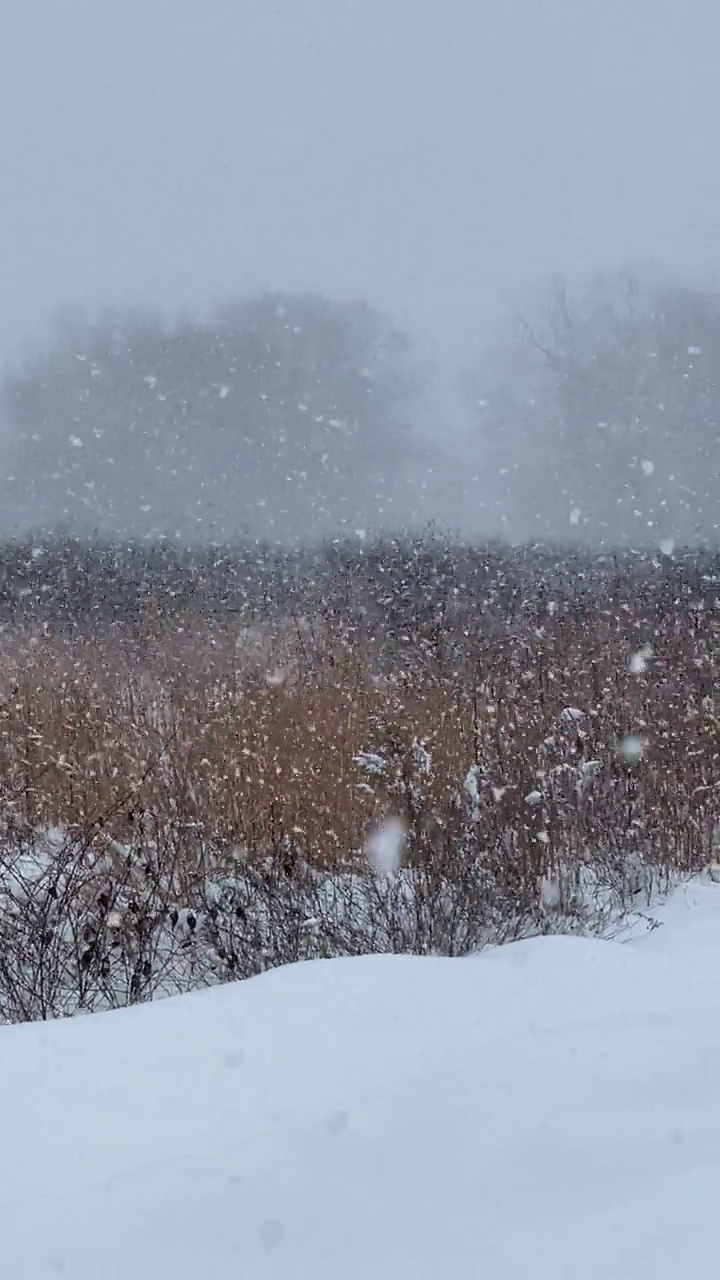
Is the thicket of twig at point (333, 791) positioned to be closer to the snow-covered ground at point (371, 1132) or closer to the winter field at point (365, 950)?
the winter field at point (365, 950)

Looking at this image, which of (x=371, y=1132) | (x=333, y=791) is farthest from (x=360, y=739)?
(x=371, y=1132)

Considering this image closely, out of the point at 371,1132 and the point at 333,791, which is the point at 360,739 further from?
the point at 371,1132

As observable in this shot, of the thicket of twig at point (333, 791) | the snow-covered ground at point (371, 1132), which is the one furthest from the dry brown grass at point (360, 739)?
the snow-covered ground at point (371, 1132)

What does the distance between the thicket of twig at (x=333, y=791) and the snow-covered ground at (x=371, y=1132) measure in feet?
3.60

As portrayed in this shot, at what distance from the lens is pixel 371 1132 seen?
1.95m

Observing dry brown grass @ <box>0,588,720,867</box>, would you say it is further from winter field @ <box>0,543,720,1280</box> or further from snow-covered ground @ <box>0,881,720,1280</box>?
snow-covered ground @ <box>0,881,720,1280</box>

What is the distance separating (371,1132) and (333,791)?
10.7 feet

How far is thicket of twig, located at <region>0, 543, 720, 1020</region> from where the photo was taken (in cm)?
391

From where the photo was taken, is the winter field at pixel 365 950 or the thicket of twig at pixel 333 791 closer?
the winter field at pixel 365 950

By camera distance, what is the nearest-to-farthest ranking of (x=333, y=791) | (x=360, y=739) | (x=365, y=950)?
(x=365, y=950) → (x=333, y=791) → (x=360, y=739)

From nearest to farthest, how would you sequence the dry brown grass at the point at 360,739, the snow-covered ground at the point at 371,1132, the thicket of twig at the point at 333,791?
the snow-covered ground at the point at 371,1132
the thicket of twig at the point at 333,791
the dry brown grass at the point at 360,739

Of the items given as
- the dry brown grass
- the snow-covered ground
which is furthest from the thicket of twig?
the snow-covered ground

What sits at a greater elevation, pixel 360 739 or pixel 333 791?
pixel 360 739

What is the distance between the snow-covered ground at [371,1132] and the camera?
1.65 m
